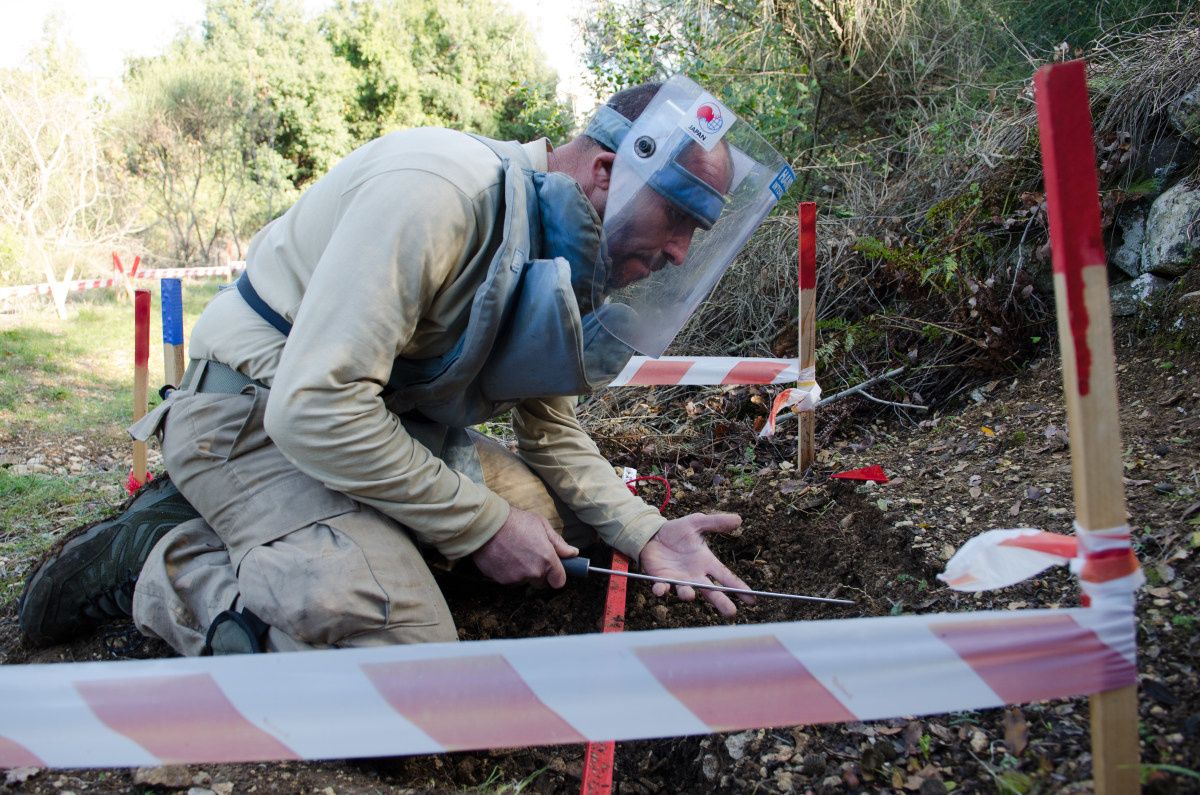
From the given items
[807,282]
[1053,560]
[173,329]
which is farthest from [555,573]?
[173,329]

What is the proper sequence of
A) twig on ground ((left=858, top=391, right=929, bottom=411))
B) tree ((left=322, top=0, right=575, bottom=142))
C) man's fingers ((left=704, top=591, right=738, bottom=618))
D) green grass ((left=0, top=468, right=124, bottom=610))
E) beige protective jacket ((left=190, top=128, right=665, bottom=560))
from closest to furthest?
beige protective jacket ((left=190, top=128, right=665, bottom=560)) < man's fingers ((left=704, top=591, right=738, bottom=618)) < green grass ((left=0, top=468, right=124, bottom=610)) < twig on ground ((left=858, top=391, right=929, bottom=411)) < tree ((left=322, top=0, right=575, bottom=142))

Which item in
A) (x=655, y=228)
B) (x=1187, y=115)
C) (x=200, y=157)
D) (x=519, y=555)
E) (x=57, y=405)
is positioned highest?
(x=200, y=157)

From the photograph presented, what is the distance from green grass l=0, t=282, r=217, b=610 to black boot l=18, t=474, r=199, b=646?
54 cm

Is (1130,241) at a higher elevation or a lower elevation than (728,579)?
higher

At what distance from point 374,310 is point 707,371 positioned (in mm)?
1854

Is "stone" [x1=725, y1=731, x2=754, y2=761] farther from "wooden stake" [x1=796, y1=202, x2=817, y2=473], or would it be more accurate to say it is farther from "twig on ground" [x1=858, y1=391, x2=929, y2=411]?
"twig on ground" [x1=858, y1=391, x2=929, y2=411]

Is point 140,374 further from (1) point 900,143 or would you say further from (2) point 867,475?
(1) point 900,143

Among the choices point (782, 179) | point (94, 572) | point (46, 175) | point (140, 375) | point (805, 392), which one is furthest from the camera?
point (46, 175)

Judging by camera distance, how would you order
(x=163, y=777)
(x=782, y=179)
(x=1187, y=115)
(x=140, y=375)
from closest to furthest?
(x=163, y=777), (x=782, y=179), (x=140, y=375), (x=1187, y=115)

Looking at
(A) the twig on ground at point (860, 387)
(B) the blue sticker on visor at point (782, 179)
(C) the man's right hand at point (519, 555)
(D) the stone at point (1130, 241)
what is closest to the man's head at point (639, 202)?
(B) the blue sticker on visor at point (782, 179)

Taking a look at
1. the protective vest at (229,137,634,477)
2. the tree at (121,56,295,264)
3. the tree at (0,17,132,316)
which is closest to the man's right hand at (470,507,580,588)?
the protective vest at (229,137,634,477)

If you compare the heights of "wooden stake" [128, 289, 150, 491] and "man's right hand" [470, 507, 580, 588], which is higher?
"wooden stake" [128, 289, 150, 491]

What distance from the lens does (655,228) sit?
223 centimetres

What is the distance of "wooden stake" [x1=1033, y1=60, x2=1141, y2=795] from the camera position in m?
1.18
